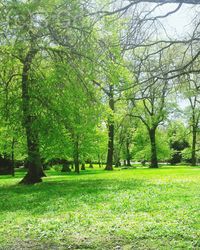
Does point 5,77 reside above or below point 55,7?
above

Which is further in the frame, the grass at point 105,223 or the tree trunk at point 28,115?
the tree trunk at point 28,115

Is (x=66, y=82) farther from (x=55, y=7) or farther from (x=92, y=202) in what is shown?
(x=55, y=7)

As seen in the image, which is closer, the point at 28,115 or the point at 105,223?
the point at 105,223

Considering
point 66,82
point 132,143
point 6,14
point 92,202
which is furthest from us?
point 132,143

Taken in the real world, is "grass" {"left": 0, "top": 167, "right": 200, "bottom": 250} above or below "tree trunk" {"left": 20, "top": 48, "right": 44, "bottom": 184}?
below

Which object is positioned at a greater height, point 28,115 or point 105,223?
point 28,115

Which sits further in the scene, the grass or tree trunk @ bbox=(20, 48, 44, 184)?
tree trunk @ bbox=(20, 48, 44, 184)

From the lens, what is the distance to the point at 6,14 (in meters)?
8.88

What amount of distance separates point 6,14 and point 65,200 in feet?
22.3

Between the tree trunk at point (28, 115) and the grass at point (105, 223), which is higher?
the tree trunk at point (28, 115)

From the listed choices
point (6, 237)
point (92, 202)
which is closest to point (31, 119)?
point (92, 202)

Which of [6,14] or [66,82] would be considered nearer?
[6,14]

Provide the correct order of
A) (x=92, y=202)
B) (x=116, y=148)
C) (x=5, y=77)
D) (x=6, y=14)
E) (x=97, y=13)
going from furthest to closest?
1. (x=116, y=148)
2. (x=5, y=77)
3. (x=92, y=202)
4. (x=6, y=14)
5. (x=97, y=13)

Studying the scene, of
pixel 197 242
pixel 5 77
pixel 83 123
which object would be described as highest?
pixel 5 77
